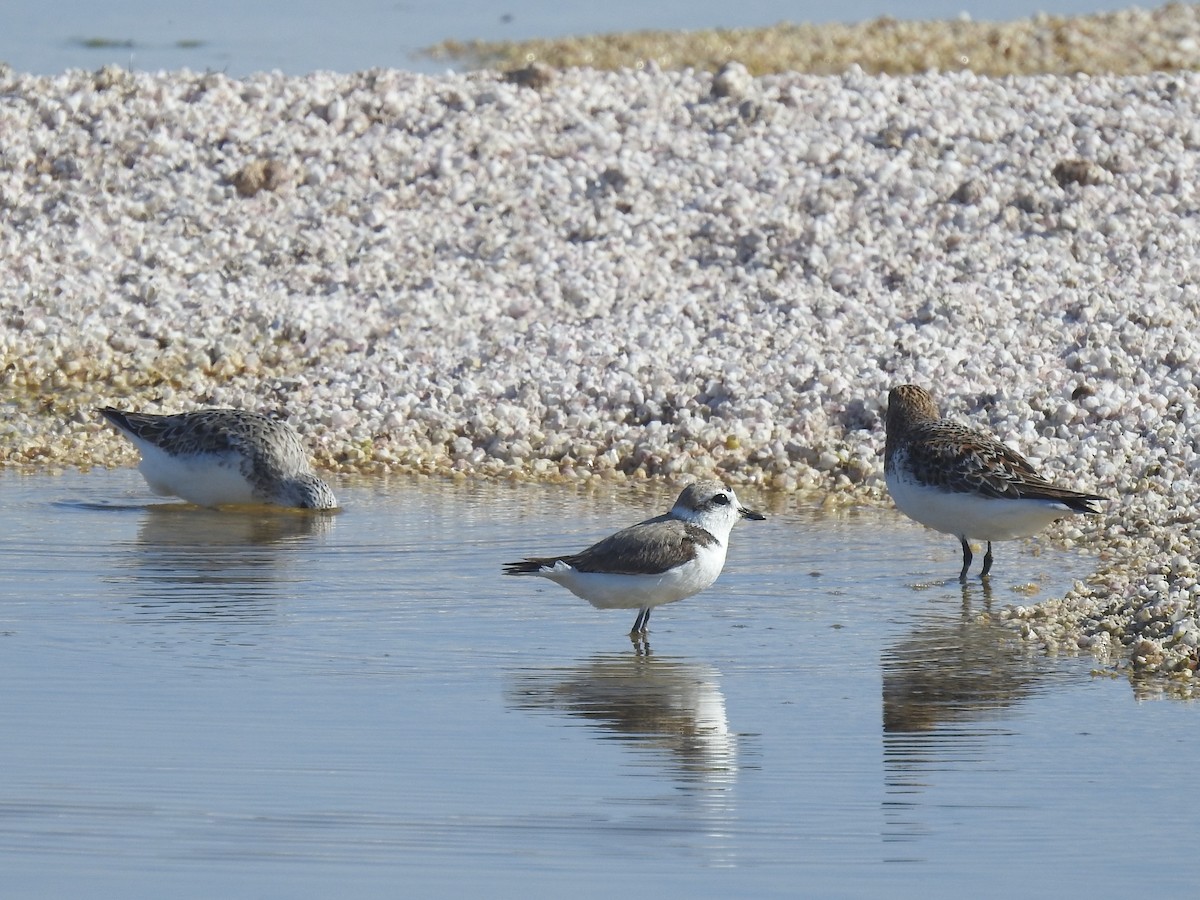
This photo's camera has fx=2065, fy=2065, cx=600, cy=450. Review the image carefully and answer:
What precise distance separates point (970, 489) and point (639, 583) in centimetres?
260

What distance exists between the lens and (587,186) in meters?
20.9

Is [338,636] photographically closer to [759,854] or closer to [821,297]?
[759,854]

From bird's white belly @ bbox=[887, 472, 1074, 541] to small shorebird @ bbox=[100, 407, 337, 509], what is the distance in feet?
13.6

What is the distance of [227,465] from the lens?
14.8 meters

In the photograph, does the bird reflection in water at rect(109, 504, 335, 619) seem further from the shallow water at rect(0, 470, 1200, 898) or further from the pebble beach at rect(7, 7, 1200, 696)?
the pebble beach at rect(7, 7, 1200, 696)

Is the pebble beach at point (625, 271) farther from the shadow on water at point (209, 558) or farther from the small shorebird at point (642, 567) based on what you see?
the small shorebird at point (642, 567)

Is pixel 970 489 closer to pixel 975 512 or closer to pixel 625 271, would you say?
pixel 975 512

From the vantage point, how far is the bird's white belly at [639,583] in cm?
1077

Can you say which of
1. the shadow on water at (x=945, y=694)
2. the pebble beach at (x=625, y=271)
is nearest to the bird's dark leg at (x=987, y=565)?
the shadow on water at (x=945, y=694)

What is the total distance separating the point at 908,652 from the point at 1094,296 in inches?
318

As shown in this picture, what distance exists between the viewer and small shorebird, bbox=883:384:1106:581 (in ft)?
39.9

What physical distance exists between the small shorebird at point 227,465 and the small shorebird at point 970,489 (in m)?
4.12

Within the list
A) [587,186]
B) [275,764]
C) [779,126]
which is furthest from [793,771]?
[779,126]

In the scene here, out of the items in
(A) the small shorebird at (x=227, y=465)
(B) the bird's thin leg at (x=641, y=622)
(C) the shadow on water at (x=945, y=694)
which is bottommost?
(C) the shadow on water at (x=945, y=694)
